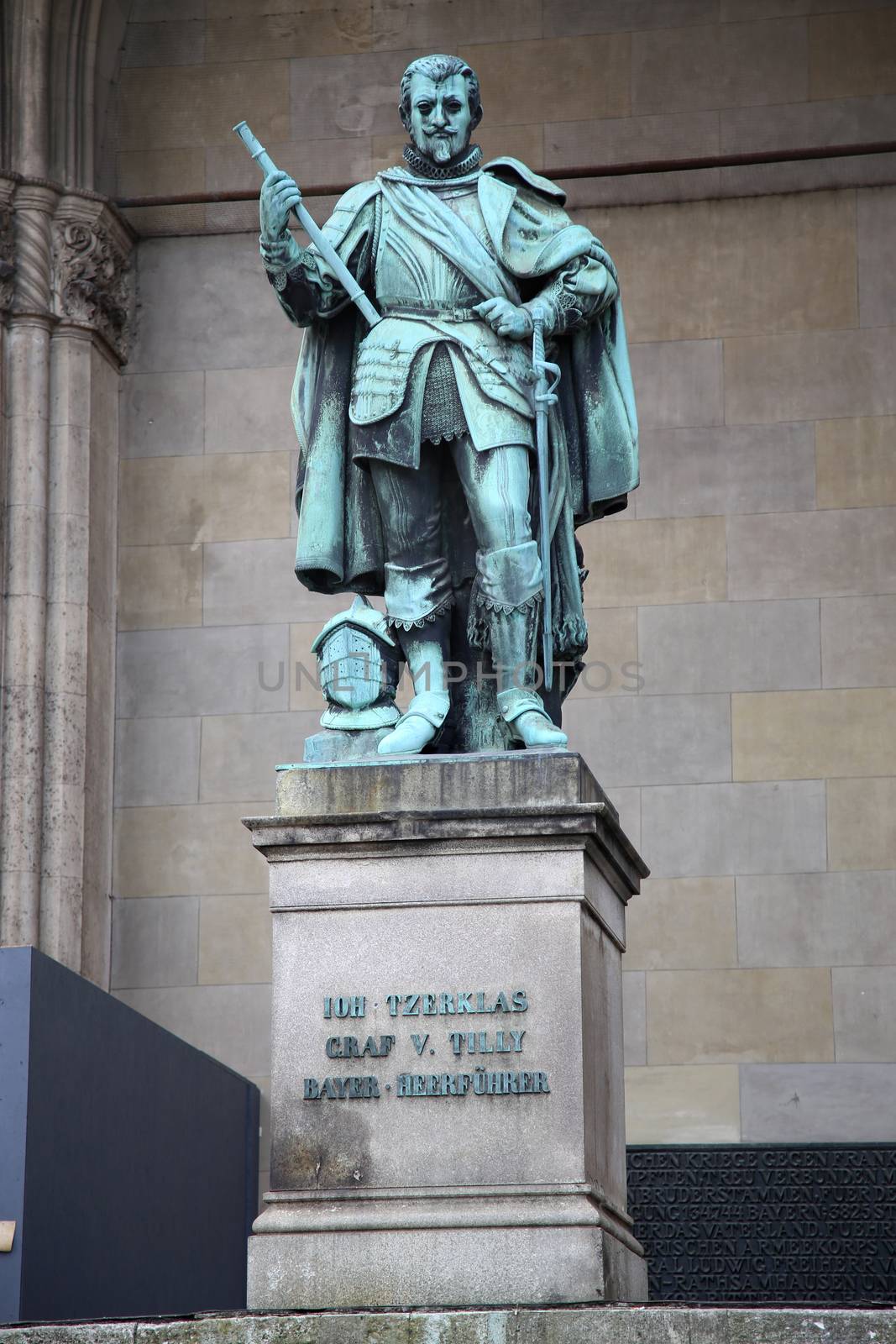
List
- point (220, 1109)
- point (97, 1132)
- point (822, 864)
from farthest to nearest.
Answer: point (822, 864) → point (220, 1109) → point (97, 1132)

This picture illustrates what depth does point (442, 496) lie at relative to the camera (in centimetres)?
930

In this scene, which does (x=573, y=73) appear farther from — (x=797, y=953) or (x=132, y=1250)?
(x=132, y=1250)

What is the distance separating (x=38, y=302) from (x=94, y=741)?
294 centimetres

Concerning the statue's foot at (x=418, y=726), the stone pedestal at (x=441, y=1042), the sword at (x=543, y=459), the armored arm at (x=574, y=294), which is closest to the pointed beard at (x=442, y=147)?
the armored arm at (x=574, y=294)

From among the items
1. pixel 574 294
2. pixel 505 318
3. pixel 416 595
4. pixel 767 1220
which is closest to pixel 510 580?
pixel 416 595

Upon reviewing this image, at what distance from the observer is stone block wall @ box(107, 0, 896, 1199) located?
14.6 meters

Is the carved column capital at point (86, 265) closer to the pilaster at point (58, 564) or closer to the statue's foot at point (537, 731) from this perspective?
the pilaster at point (58, 564)

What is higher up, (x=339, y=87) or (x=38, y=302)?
(x=339, y=87)

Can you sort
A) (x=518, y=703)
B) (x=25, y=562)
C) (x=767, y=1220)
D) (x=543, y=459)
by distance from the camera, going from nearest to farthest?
(x=518, y=703) → (x=543, y=459) → (x=767, y=1220) → (x=25, y=562)

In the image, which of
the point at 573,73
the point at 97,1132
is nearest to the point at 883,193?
the point at 573,73

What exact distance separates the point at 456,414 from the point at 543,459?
39 centimetres

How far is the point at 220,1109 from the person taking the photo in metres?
13.8

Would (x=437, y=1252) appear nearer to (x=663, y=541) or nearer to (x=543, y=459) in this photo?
(x=543, y=459)

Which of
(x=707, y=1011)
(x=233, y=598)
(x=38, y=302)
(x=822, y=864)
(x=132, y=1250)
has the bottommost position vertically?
(x=132, y=1250)
